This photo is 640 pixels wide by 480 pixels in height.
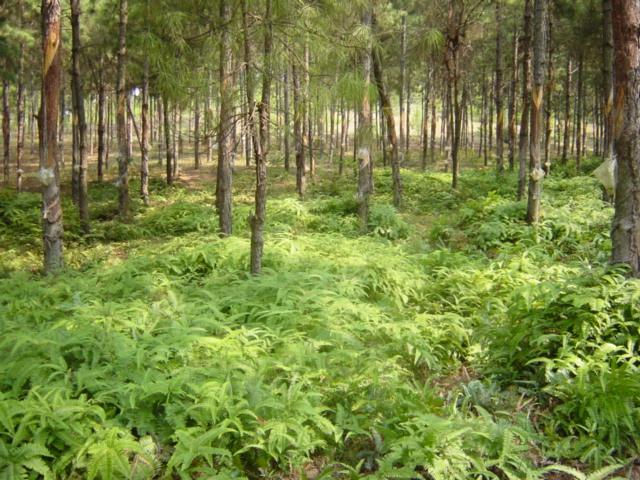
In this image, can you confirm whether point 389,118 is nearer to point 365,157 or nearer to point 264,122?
point 365,157

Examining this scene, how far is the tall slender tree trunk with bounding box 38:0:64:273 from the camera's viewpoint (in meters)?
8.28

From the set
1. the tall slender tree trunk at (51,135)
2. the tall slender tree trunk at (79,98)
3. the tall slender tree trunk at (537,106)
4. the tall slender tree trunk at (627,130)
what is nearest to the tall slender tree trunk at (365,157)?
the tall slender tree trunk at (537,106)

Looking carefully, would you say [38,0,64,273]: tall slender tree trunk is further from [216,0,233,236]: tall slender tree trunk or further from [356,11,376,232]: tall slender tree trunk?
[356,11,376,232]: tall slender tree trunk

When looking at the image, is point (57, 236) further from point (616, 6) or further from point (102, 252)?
point (616, 6)

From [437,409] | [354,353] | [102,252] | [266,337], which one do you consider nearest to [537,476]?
[437,409]

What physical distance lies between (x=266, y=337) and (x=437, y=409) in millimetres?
1852

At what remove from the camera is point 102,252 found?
11547 millimetres

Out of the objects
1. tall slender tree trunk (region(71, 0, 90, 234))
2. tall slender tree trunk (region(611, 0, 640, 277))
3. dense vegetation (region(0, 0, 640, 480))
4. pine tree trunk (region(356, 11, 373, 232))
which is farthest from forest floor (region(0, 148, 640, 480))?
tall slender tree trunk (region(71, 0, 90, 234))

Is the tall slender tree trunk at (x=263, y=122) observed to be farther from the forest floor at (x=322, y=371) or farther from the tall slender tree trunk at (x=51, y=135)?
the tall slender tree trunk at (x=51, y=135)

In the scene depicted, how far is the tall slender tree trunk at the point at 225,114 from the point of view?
679cm

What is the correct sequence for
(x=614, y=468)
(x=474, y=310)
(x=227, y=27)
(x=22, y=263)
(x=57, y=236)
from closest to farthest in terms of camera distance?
(x=614, y=468) → (x=474, y=310) → (x=227, y=27) → (x=57, y=236) → (x=22, y=263)

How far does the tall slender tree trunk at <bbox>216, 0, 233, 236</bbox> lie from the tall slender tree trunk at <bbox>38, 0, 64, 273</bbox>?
107 inches

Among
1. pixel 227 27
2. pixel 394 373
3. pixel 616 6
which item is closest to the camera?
pixel 394 373

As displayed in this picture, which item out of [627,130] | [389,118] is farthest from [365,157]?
[627,130]
